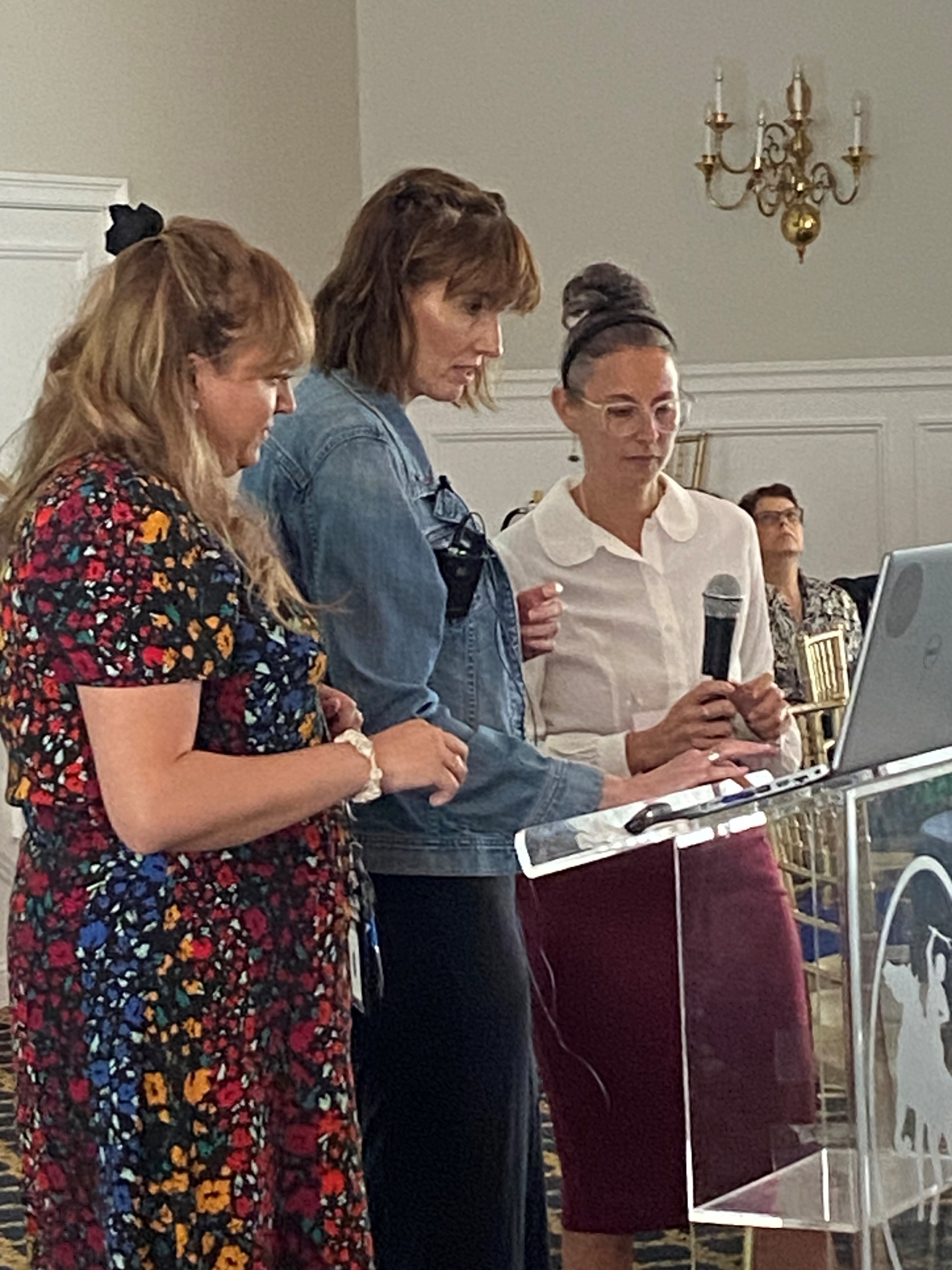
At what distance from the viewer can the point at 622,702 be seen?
2508 millimetres

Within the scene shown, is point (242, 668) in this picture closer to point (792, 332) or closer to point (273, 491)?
point (273, 491)

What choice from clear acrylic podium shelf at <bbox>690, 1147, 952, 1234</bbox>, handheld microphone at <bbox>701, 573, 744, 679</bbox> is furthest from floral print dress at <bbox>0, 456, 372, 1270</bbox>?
handheld microphone at <bbox>701, 573, 744, 679</bbox>

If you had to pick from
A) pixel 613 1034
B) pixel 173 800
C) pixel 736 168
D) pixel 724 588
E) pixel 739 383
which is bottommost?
pixel 613 1034

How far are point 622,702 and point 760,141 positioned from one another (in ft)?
15.3

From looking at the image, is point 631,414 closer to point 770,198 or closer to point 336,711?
point 336,711

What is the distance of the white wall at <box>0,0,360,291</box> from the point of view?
5.23 metres

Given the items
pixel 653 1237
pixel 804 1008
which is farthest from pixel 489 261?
pixel 653 1237

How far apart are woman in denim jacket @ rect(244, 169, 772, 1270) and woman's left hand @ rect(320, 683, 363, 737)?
0.09 metres

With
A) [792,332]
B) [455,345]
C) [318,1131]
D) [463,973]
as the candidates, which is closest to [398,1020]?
[463,973]

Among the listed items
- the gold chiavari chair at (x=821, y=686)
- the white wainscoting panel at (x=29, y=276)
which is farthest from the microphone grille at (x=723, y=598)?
the white wainscoting panel at (x=29, y=276)

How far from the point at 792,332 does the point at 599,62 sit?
1.12m

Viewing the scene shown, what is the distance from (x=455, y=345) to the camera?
2178 millimetres

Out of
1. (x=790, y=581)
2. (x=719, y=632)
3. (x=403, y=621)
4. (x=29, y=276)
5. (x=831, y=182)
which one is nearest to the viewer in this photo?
(x=403, y=621)

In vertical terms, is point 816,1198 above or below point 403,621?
below
